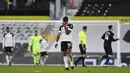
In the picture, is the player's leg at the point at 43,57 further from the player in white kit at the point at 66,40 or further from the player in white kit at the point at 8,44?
the player in white kit at the point at 66,40

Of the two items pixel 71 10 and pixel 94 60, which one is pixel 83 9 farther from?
pixel 94 60

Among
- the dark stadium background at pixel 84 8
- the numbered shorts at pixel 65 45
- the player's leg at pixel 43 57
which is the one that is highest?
the numbered shorts at pixel 65 45

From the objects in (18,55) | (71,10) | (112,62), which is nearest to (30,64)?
(18,55)

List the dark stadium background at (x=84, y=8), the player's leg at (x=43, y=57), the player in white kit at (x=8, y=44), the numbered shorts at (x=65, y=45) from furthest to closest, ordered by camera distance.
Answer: the dark stadium background at (x=84, y=8)
the player's leg at (x=43, y=57)
the player in white kit at (x=8, y=44)
the numbered shorts at (x=65, y=45)

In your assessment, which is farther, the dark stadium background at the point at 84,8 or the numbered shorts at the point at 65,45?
the dark stadium background at the point at 84,8

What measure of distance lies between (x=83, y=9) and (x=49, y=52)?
573cm

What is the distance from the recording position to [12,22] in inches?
941

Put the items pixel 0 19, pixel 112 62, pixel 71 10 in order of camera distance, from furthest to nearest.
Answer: pixel 71 10, pixel 0 19, pixel 112 62

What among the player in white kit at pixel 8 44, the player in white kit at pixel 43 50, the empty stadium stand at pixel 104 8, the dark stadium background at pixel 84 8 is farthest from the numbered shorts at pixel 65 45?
the empty stadium stand at pixel 104 8

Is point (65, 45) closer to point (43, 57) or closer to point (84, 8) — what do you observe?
point (43, 57)

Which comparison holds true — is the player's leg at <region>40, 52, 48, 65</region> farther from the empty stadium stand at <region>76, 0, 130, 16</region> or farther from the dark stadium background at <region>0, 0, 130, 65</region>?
the empty stadium stand at <region>76, 0, 130, 16</region>

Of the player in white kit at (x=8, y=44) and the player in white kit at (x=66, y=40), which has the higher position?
the player in white kit at (x=66, y=40)

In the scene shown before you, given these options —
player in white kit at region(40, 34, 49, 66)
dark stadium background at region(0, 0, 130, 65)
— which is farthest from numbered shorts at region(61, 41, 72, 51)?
dark stadium background at region(0, 0, 130, 65)

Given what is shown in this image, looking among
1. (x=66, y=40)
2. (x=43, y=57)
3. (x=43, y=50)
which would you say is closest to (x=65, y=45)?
(x=66, y=40)
